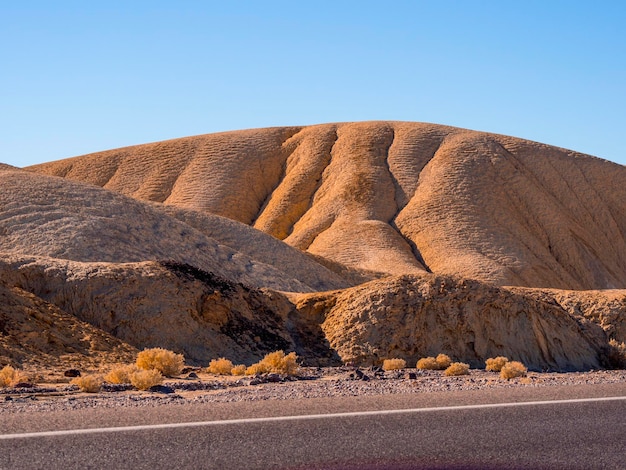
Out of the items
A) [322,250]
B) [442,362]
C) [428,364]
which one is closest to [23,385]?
[428,364]

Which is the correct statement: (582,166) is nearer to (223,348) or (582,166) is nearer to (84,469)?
(223,348)

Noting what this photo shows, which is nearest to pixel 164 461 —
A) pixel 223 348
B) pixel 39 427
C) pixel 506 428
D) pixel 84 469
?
pixel 84 469

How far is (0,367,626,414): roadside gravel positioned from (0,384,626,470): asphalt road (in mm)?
898

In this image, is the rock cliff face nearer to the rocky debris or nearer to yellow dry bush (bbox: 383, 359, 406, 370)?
yellow dry bush (bbox: 383, 359, 406, 370)

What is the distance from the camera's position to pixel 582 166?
7188 cm

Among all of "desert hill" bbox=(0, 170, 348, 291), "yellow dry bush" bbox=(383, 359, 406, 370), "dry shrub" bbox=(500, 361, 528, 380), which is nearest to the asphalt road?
"dry shrub" bbox=(500, 361, 528, 380)

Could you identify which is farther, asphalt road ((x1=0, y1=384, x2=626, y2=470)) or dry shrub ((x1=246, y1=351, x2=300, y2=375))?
dry shrub ((x1=246, y1=351, x2=300, y2=375))

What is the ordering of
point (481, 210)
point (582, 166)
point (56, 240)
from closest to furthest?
point (56, 240) < point (481, 210) < point (582, 166)

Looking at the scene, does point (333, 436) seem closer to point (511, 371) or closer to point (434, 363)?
point (511, 371)

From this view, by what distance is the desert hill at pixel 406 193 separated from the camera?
190ft

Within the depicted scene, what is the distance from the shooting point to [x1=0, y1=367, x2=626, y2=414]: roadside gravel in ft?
28.3

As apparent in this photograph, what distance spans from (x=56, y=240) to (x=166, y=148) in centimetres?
4393

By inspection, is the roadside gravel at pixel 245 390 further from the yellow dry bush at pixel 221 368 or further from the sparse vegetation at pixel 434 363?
the sparse vegetation at pixel 434 363

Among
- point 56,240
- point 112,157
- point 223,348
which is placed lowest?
point 223,348
